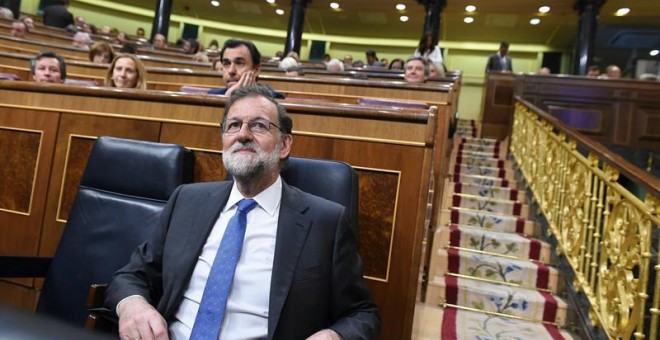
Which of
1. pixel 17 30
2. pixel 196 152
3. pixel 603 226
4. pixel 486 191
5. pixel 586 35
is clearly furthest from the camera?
pixel 586 35

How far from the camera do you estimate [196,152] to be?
61.4 inches

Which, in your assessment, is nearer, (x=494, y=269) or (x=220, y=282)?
(x=220, y=282)

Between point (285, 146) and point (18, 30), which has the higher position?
point (18, 30)

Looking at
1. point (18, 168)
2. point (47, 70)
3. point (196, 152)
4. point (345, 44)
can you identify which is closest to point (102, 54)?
point (47, 70)

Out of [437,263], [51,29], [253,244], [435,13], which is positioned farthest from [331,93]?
[435,13]

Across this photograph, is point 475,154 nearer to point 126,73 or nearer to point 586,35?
point 126,73

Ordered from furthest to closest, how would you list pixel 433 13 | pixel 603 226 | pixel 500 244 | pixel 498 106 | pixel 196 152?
pixel 433 13 < pixel 498 106 < pixel 500 244 < pixel 603 226 < pixel 196 152

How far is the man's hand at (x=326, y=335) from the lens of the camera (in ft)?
2.97

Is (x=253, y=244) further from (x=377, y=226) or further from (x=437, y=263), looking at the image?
(x=437, y=263)

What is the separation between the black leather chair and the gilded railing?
1537mm

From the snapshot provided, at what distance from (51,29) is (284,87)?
4.35 metres

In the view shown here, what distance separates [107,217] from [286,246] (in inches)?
24.9

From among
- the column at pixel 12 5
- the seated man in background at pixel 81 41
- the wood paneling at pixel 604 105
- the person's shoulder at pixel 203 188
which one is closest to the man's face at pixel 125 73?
the person's shoulder at pixel 203 188

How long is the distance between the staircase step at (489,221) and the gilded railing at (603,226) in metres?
0.15
